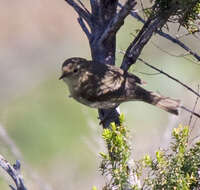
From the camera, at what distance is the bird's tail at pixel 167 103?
224 inches

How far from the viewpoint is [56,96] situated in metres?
15.2

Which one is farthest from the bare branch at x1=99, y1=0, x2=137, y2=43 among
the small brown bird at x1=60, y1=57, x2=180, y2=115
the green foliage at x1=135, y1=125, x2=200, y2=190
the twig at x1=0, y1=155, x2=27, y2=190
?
the twig at x1=0, y1=155, x2=27, y2=190

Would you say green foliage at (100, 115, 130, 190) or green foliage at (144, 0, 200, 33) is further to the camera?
green foliage at (144, 0, 200, 33)

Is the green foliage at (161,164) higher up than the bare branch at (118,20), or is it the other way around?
the bare branch at (118,20)

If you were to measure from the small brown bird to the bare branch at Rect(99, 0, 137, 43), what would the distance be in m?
0.46

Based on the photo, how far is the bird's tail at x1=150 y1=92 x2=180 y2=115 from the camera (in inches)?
224

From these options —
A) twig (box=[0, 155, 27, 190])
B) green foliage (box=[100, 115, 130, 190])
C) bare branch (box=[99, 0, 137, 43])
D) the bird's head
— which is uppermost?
the bird's head

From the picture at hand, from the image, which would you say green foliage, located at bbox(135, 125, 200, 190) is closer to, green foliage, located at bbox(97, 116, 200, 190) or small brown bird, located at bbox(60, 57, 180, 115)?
green foliage, located at bbox(97, 116, 200, 190)

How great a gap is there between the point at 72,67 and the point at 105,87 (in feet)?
2.26

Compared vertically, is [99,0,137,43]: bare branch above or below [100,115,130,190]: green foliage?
above

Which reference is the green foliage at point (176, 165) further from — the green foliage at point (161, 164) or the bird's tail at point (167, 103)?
the bird's tail at point (167, 103)

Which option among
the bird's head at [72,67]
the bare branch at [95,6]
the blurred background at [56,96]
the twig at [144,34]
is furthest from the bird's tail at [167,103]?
the blurred background at [56,96]

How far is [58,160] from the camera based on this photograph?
44.1 ft

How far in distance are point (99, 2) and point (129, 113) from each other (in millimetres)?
7977
